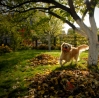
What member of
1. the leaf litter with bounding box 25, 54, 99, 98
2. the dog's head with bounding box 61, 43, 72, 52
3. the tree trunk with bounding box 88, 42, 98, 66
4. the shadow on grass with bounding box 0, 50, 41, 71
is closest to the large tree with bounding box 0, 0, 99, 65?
the tree trunk with bounding box 88, 42, 98, 66

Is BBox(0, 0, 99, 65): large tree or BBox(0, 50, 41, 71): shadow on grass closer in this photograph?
BBox(0, 0, 99, 65): large tree

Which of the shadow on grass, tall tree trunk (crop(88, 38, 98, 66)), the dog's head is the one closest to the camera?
the dog's head

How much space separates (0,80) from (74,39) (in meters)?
22.3

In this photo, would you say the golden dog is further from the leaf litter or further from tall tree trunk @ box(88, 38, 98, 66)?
the leaf litter

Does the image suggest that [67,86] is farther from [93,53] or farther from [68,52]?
[93,53]

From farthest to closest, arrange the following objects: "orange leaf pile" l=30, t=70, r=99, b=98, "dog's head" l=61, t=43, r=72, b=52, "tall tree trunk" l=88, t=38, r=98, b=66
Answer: "tall tree trunk" l=88, t=38, r=98, b=66, "dog's head" l=61, t=43, r=72, b=52, "orange leaf pile" l=30, t=70, r=99, b=98

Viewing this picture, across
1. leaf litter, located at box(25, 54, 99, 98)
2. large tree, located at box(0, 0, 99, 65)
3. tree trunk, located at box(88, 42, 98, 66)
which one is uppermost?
large tree, located at box(0, 0, 99, 65)

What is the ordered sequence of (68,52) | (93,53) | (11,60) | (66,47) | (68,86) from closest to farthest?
1. (68,86)
2. (66,47)
3. (68,52)
4. (93,53)
5. (11,60)

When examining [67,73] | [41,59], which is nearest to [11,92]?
[67,73]

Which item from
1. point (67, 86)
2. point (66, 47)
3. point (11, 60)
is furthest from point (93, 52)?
point (11, 60)

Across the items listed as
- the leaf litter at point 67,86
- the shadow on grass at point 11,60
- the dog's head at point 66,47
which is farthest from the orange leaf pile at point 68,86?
the shadow on grass at point 11,60

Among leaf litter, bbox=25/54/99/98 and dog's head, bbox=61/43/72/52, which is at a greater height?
dog's head, bbox=61/43/72/52

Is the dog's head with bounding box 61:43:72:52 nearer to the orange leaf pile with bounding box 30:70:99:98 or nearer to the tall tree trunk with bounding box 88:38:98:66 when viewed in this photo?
the tall tree trunk with bounding box 88:38:98:66

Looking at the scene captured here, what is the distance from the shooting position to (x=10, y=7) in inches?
475
